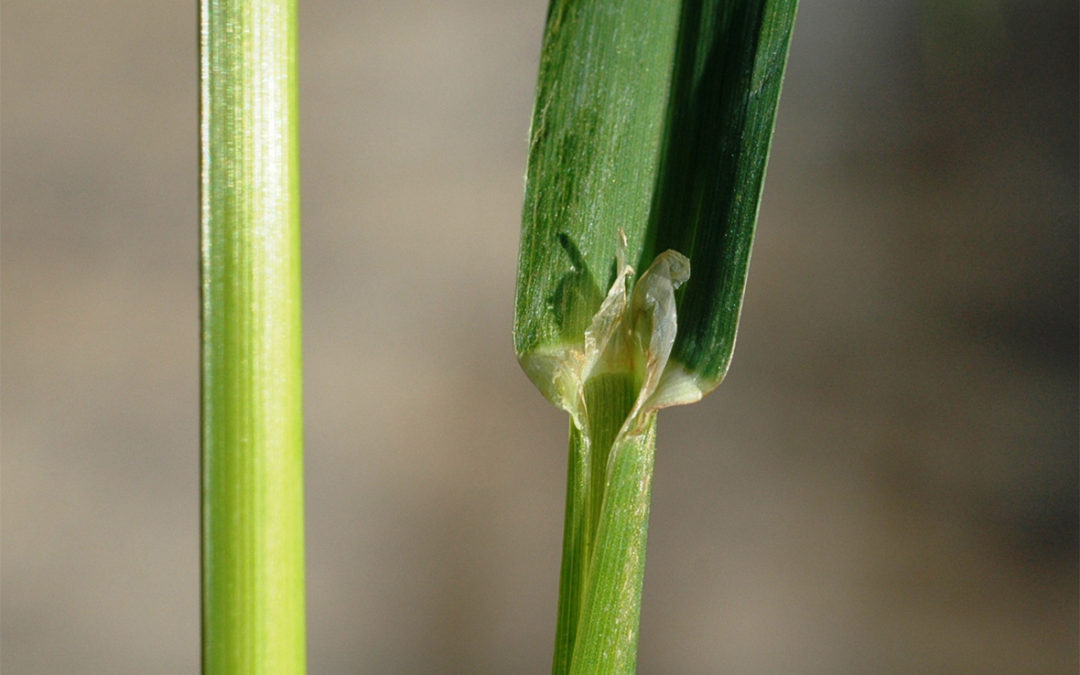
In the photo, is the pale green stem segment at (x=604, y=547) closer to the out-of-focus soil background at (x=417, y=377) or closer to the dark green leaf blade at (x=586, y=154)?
the dark green leaf blade at (x=586, y=154)

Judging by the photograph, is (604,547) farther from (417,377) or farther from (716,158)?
(417,377)

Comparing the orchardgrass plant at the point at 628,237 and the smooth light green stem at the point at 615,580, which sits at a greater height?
the orchardgrass plant at the point at 628,237

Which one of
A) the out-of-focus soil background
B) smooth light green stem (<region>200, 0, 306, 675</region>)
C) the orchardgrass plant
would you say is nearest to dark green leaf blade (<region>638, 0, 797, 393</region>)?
the orchardgrass plant

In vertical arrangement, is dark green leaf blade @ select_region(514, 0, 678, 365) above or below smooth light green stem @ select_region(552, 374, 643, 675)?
above

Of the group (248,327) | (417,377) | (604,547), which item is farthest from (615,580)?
(417,377)

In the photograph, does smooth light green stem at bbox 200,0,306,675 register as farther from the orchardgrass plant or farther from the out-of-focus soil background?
the out-of-focus soil background

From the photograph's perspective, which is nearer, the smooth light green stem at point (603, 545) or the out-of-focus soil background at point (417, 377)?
the smooth light green stem at point (603, 545)

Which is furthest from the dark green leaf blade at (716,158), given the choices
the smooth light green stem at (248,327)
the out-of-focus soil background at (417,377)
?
the out-of-focus soil background at (417,377)
